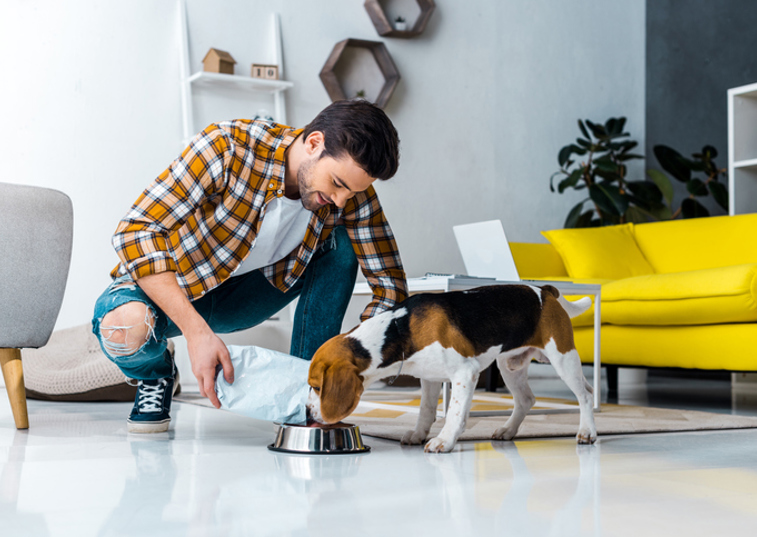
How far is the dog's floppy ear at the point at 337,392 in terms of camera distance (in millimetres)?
1599

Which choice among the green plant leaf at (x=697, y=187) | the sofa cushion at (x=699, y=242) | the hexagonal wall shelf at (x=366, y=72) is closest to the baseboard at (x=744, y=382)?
the sofa cushion at (x=699, y=242)

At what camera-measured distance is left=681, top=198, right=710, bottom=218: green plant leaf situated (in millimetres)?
4824

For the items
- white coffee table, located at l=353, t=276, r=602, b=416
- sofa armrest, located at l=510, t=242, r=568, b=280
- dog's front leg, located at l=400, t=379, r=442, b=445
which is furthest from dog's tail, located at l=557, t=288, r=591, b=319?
sofa armrest, located at l=510, t=242, r=568, b=280

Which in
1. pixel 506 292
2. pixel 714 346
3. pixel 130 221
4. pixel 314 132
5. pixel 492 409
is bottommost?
pixel 492 409

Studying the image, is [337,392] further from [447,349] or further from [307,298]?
[307,298]

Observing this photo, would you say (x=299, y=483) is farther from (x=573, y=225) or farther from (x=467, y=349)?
(x=573, y=225)

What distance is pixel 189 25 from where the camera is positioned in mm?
4301

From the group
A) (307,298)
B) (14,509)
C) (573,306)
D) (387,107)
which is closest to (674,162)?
(387,107)

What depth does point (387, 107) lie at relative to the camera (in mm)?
4828

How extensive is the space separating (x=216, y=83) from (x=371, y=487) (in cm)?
342

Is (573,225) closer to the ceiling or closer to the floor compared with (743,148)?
closer to the floor

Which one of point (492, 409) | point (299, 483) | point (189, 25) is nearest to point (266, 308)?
point (299, 483)

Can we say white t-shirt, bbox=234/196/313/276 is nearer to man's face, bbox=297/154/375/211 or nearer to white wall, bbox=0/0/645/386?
man's face, bbox=297/154/375/211

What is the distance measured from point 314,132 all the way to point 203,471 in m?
0.75
